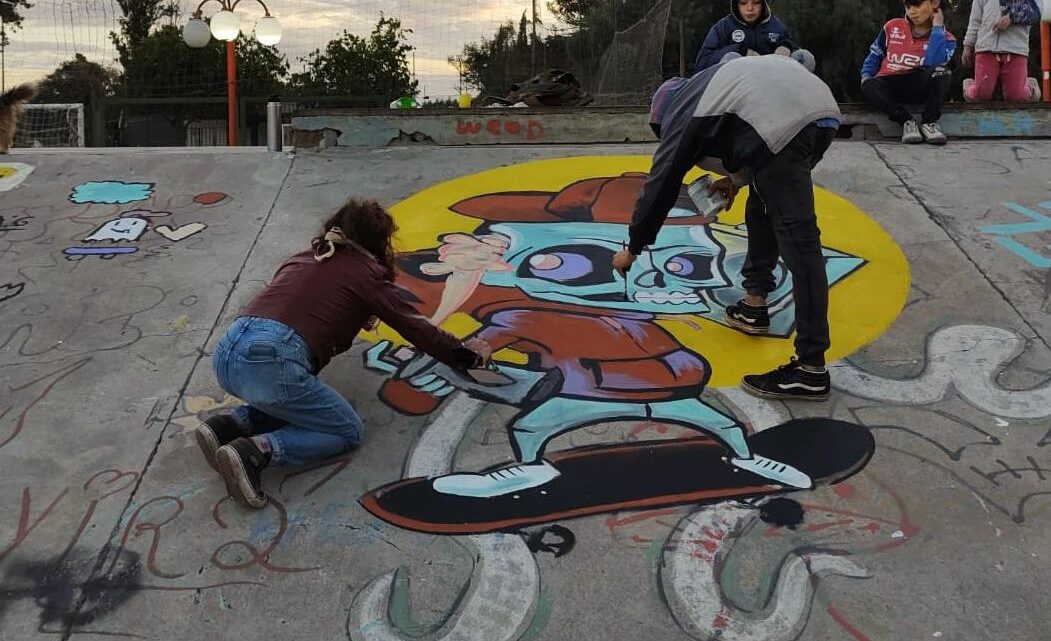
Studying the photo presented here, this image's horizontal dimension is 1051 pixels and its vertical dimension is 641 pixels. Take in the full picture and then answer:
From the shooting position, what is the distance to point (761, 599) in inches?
93.7

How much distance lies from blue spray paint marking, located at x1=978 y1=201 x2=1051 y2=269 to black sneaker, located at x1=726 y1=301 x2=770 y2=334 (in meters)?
1.71

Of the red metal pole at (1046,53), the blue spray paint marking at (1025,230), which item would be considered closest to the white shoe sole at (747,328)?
the blue spray paint marking at (1025,230)

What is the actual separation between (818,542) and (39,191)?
225 inches

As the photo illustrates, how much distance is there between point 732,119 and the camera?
336 centimetres

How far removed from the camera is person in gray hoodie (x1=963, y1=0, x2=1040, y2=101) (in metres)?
7.27

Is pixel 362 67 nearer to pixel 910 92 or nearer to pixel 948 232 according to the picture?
pixel 910 92

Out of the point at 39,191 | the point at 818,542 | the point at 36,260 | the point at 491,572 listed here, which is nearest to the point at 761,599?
the point at 818,542

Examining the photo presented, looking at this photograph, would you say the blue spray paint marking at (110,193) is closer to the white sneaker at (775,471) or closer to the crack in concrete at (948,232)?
the white sneaker at (775,471)

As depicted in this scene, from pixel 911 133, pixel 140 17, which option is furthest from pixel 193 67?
pixel 911 133

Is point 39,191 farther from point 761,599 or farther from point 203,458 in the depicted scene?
point 761,599


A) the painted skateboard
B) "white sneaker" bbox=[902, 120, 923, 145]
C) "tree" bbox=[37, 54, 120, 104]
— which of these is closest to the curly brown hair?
the painted skateboard

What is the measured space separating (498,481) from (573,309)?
4.77ft

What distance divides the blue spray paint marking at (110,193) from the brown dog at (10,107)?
3.93ft

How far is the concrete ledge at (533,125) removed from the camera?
6562mm
